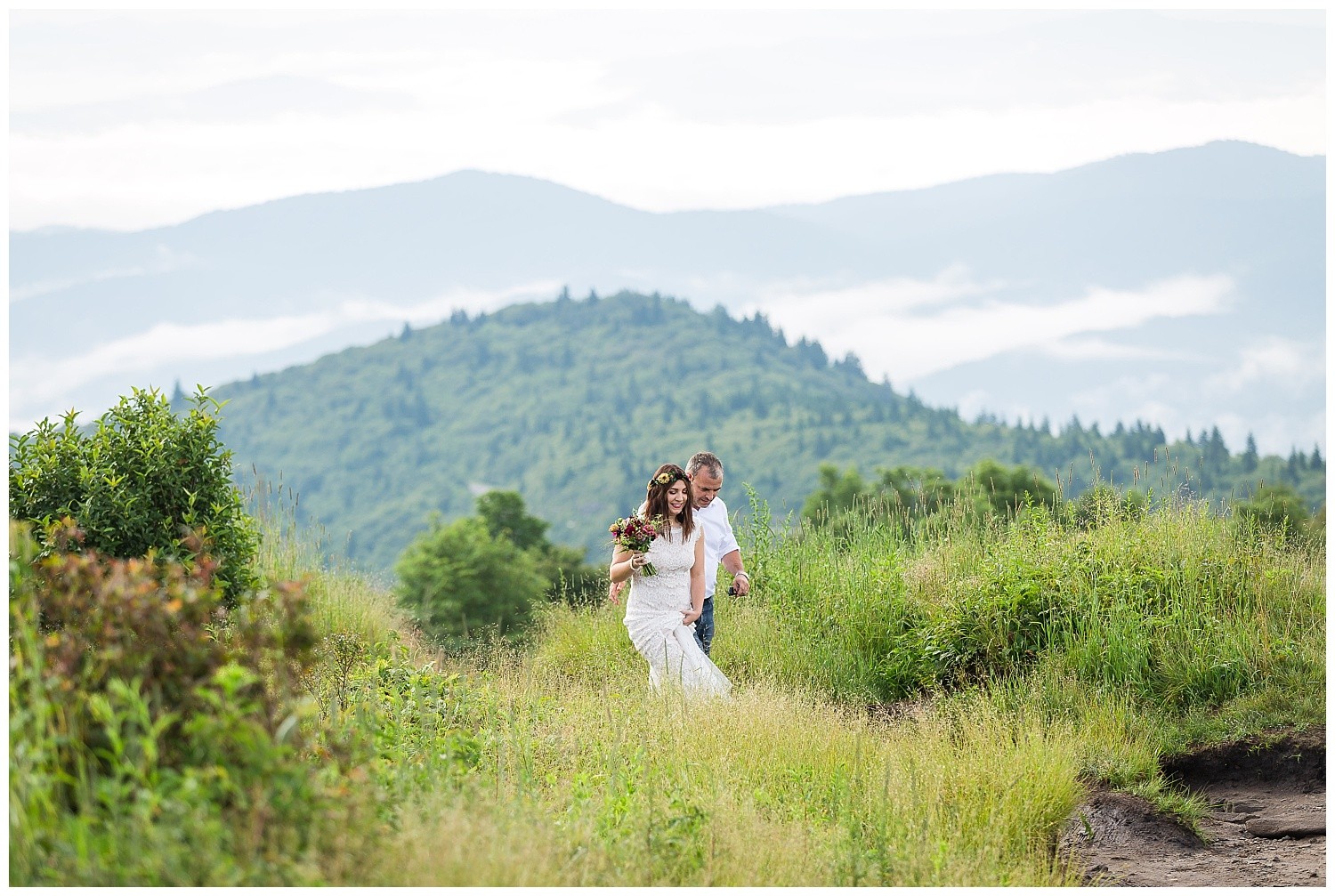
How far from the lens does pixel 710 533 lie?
8.05 meters

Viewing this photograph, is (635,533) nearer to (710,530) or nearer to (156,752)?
(710,530)

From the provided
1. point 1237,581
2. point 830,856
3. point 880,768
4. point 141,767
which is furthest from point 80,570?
point 1237,581

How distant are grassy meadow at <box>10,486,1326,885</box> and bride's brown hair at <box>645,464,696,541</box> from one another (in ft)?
3.64

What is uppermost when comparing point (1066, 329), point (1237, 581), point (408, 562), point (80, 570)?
point (1066, 329)

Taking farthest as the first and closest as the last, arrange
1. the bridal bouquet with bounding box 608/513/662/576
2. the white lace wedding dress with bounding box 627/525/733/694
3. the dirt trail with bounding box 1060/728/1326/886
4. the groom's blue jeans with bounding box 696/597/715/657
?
1. the groom's blue jeans with bounding box 696/597/715/657
2. the white lace wedding dress with bounding box 627/525/733/694
3. the bridal bouquet with bounding box 608/513/662/576
4. the dirt trail with bounding box 1060/728/1326/886

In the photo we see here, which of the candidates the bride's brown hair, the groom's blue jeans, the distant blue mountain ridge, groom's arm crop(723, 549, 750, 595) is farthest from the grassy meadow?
the distant blue mountain ridge

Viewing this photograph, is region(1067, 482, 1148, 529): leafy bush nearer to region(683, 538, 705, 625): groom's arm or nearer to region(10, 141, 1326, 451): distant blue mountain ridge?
region(683, 538, 705, 625): groom's arm

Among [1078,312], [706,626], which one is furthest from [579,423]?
[706,626]

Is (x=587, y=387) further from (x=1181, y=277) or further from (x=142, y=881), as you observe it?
(x=142, y=881)

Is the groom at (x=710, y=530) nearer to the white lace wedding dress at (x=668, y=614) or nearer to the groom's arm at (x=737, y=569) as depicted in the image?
the groom's arm at (x=737, y=569)

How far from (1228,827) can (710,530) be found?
11.8 ft

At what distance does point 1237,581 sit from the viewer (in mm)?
8148

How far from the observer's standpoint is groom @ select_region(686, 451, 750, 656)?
25.6 feet

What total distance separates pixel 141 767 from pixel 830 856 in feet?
8.70
